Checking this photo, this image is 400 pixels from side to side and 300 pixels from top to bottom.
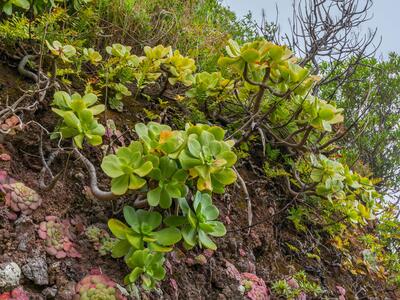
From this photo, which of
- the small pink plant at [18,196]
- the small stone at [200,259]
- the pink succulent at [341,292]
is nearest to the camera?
the small pink plant at [18,196]

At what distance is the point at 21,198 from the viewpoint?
58.3 inches

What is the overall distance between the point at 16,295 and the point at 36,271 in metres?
0.10

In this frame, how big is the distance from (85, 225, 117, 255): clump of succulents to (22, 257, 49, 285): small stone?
209 millimetres

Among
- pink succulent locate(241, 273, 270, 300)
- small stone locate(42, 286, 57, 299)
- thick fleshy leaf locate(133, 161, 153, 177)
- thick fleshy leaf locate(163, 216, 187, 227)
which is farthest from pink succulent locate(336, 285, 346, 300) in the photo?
small stone locate(42, 286, 57, 299)

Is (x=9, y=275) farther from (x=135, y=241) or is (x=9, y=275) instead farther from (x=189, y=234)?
(x=189, y=234)

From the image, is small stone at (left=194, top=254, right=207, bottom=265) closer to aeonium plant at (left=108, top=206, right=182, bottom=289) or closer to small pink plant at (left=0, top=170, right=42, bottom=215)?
aeonium plant at (left=108, top=206, right=182, bottom=289)

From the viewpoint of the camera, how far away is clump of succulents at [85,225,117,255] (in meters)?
1.54

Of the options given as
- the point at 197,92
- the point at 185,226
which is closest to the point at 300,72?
the point at 197,92

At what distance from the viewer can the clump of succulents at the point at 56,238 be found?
143cm

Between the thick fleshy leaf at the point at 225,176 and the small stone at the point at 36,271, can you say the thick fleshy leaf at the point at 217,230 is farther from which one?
the small stone at the point at 36,271

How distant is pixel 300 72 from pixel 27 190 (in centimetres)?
138

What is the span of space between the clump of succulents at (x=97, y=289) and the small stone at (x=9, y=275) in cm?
18

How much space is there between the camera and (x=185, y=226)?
1517 mm

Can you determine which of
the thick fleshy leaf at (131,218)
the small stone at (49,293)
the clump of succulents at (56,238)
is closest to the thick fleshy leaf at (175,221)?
the thick fleshy leaf at (131,218)
